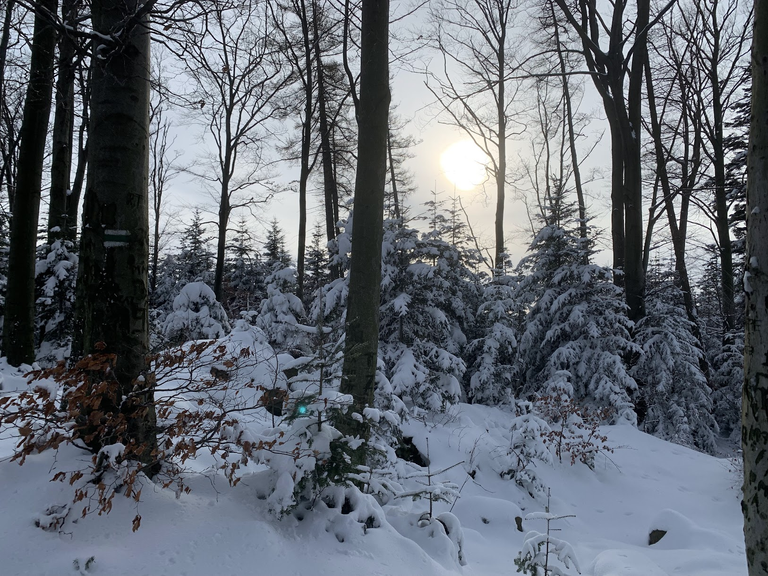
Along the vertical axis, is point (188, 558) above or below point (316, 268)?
below

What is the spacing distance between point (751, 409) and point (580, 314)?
27.6ft

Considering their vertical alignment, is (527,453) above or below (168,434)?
below

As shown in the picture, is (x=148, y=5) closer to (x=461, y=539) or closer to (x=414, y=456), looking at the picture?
(x=461, y=539)

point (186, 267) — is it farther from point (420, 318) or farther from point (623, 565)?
point (623, 565)

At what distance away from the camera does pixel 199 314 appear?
11047 mm

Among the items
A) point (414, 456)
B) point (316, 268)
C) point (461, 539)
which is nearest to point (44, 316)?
point (414, 456)

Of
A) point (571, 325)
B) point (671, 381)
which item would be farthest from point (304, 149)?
point (671, 381)

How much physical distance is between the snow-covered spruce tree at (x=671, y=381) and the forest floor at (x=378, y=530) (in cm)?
440

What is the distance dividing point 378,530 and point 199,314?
926 cm

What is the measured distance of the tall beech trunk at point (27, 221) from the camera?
6.61 metres

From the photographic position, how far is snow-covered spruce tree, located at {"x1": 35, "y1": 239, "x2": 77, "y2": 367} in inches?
354

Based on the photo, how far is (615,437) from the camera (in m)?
8.03

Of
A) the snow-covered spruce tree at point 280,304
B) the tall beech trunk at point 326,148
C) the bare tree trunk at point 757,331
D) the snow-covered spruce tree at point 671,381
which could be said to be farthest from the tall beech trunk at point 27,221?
the snow-covered spruce tree at point 671,381

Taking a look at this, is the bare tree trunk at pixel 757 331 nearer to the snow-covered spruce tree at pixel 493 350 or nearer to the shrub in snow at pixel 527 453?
the shrub in snow at pixel 527 453
